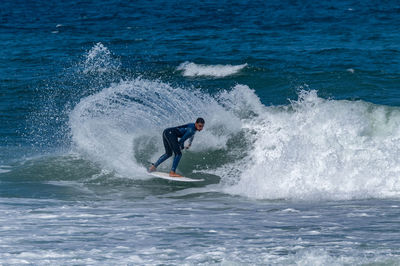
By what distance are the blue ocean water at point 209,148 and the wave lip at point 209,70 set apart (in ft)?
0.29

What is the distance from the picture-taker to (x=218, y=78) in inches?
915

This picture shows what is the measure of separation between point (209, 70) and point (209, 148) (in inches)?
358

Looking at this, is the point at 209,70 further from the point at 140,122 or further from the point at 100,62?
the point at 140,122

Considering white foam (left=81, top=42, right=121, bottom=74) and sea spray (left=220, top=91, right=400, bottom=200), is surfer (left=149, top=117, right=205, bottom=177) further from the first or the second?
white foam (left=81, top=42, right=121, bottom=74)

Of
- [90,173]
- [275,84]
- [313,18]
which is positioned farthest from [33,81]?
[313,18]

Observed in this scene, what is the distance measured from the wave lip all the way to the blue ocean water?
9cm

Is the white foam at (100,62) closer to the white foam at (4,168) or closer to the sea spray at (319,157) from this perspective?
the white foam at (4,168)

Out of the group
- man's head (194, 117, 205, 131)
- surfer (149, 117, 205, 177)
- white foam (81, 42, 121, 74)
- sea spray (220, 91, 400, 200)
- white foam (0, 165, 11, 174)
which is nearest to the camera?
sea spray (220, 91, 400, 200)

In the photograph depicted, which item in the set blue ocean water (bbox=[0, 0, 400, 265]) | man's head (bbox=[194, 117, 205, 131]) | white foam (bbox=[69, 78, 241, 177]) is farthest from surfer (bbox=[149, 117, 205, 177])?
white foam (bbox=[69, 78, 241, 177])

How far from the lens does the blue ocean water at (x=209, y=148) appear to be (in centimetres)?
852

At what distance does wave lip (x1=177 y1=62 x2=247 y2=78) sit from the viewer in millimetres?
23719

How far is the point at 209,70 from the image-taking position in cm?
2408

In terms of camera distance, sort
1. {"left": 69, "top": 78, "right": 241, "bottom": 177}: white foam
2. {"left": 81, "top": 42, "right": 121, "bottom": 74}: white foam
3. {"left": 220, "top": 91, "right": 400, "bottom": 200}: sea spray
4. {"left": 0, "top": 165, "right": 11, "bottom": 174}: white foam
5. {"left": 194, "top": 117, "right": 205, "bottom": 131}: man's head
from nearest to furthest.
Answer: {"left": 220, "top": 91, "right": 400, "bottom": 200}: sea spray
{"left": 194, "top": 117, "right": 205, "bottom": 131}: man's head
{"left": 0, "top": 165, "right": 11, "bottom": 174}: white foam
{"left": 69, "top": 78, "right": 241, "bottom": 177}: white foam
{"left": 81, "top": 42, "right": 121, "bottom": 74}: white foam

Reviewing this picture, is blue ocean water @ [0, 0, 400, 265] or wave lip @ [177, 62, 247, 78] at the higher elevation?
wave lip @ [177, 62, 247, 78]
